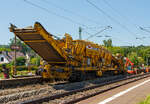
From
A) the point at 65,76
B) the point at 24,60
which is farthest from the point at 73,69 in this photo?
the point at 24,60

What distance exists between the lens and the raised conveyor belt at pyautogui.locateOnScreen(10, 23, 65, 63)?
33.8 ft

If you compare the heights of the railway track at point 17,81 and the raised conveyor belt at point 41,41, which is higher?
the raised conveyor belt at point 41,41

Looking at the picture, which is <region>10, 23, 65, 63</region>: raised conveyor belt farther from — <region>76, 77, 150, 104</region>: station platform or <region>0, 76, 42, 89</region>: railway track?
<region>76, 77, 150, 104</region>: station platform

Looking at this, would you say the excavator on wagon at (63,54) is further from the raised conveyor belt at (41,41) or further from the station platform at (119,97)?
the station platform at (119,97)

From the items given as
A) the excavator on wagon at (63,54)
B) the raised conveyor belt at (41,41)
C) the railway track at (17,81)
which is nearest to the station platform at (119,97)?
the excavator on wagon at (63,54)

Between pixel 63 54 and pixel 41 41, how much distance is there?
6.10ft

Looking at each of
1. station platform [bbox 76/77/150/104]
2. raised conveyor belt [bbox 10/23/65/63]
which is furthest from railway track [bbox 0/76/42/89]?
station platform [bbox 76/77/150/104]

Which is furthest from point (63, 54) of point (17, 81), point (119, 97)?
point (119, 97)

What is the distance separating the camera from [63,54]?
12133 millimetres

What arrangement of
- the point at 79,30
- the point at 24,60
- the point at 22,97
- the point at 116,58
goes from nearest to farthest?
the point at 22,97 < the point at 116,58 < the point at 79,30 < the point at 24,60

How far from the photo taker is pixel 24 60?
185 ft

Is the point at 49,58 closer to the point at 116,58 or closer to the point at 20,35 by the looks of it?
the point at 20,35

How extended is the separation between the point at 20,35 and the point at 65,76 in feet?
13.8

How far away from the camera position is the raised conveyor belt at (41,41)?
10305 mm
